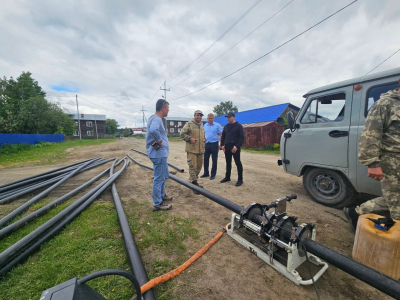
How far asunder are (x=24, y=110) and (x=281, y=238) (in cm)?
3354

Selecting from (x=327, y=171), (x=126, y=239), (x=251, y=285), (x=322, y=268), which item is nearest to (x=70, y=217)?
(x=126, y=239)

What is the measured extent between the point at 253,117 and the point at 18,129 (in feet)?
99.8

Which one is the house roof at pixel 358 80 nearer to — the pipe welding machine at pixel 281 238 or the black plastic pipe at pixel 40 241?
the pipe welding machine at pixel 281 238

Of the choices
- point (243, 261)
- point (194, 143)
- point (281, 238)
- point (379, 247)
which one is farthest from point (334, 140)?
point (194, 143)

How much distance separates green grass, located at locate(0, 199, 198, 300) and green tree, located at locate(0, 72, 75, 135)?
2900 centimetres

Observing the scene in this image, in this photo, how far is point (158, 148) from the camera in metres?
3.08

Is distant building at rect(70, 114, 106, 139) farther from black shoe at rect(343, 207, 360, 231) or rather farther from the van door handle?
black shoe at rect(343, 207, 360, 231)

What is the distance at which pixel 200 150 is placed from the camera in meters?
4.36

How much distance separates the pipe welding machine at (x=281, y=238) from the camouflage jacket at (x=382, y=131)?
44.2 inches

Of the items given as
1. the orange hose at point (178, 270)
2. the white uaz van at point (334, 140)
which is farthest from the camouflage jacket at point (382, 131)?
the orange hose at point (178, 270)

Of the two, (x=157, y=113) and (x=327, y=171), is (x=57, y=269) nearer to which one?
(x=157, y=113)

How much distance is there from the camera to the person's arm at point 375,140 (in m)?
1.99

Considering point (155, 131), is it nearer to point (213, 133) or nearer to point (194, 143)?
point (194, 143)

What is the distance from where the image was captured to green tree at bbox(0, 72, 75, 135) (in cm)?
2239
